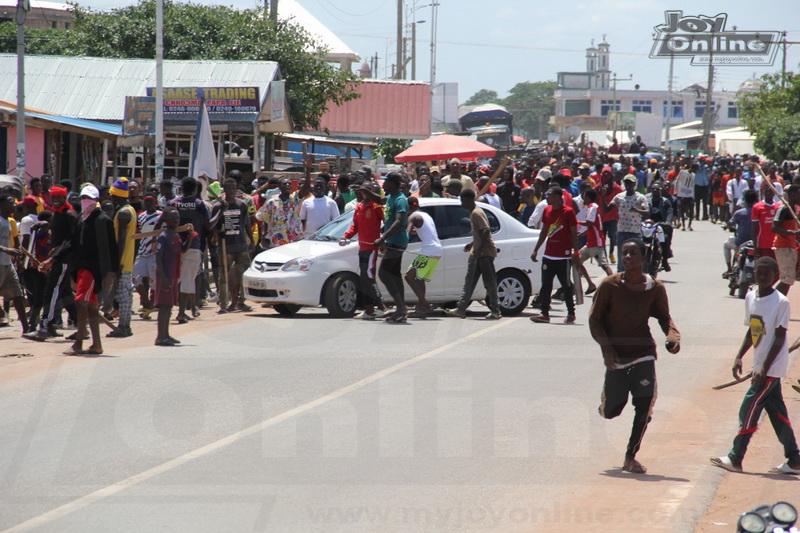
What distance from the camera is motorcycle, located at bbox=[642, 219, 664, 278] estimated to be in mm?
18672

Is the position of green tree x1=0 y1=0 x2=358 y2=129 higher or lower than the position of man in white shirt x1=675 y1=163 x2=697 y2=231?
higher

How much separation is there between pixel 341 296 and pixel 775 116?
40.8 metres

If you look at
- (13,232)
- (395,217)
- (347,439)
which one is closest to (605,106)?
(395,217)

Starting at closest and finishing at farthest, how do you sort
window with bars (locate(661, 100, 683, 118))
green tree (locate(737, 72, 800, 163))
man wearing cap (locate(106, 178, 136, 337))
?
man wearing cap (locate(106, 178, 136, 337))
green tree (locate(737, 72, 800, 163))
window with bars (locate(661, 100, 683, 118))

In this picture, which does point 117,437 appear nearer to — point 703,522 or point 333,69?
point 703,522

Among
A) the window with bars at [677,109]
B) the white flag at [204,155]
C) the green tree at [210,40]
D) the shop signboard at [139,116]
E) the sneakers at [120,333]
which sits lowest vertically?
the sneakers at [120,333]

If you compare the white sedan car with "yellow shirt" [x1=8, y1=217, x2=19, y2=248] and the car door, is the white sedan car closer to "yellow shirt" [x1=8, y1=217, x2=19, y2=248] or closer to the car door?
the car door

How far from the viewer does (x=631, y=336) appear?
7.09 meters

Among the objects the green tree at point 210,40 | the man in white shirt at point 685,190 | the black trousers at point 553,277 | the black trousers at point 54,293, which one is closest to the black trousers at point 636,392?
the black trousers at point 553,277

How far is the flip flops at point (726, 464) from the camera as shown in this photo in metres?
7.21

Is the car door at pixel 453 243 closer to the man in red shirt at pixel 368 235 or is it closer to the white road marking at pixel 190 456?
the man in red shirt at pixel 368 235

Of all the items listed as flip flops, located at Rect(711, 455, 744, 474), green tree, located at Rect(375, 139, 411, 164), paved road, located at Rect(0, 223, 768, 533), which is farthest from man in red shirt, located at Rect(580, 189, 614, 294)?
green tree, located at Rect(375, 139, 411, 164)

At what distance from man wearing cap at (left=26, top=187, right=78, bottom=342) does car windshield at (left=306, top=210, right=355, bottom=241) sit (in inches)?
142

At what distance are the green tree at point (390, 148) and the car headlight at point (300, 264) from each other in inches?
1901
